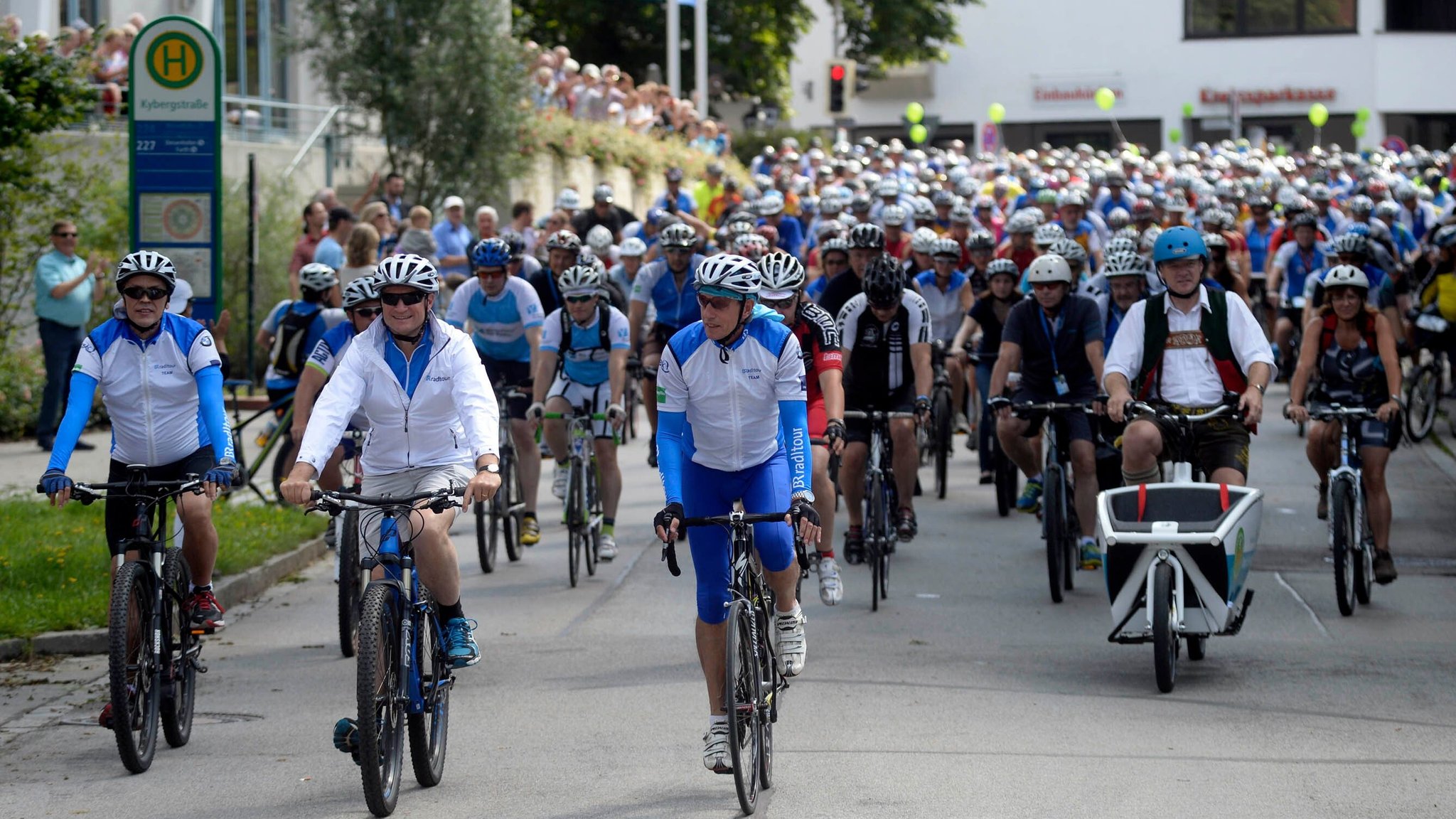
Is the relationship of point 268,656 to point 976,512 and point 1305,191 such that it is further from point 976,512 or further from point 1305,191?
point 1305,191

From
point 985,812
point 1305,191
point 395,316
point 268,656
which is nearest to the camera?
point 985,812

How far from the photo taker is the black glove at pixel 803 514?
6289mm

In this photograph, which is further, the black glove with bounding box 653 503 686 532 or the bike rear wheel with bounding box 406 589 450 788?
the bike rear wheel with bounding box 406 589 450 788

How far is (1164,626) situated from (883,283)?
339 centimetres

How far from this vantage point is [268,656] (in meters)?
9.26

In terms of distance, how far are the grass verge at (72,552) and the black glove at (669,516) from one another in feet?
13.7

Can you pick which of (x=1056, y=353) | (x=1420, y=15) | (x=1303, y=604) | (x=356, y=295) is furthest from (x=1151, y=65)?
(x=356, y=295)

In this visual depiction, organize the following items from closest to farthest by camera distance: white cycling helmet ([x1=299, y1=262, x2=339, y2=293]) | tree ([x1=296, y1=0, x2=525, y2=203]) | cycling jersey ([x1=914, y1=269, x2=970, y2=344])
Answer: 1. white cycling helmet ([x1=299, y1=262, x2=339, y2=293])
2. cycling jersey ([x1=914, y1=269, x2=970, y2=344])
3. tree ([x1=296, y1=0, x2=525, y2=203])

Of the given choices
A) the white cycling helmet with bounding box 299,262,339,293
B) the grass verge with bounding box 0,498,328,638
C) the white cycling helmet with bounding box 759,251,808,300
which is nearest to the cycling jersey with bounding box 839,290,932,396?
the white cycling helmet with bounding box 759,251,808,300

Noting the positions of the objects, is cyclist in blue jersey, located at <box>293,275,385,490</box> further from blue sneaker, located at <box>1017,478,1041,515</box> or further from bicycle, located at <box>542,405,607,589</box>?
blue sneaker, located at <box>1017,478,1041,515</box>

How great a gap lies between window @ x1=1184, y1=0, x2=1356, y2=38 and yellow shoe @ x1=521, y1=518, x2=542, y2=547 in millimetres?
55521

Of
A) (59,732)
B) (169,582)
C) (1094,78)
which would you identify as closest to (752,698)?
(169,582)

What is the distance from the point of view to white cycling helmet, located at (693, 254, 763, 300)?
6676mm

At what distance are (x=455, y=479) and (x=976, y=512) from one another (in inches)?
301
